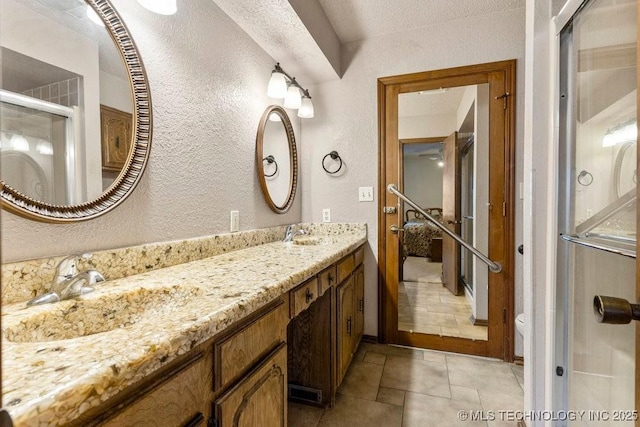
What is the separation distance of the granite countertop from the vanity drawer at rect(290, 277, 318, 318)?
0.23 ft

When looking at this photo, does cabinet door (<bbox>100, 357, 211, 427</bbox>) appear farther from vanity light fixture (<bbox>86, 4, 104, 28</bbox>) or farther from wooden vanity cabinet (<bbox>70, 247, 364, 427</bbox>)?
vanity light fixture (<bbox>86, 4, 104, 28</bbox>)

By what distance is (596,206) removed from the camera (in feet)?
3.51

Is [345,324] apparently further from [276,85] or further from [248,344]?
[276,85]

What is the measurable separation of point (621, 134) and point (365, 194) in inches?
60.1

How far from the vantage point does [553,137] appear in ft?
3.90

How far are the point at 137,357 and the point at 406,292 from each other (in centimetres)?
251

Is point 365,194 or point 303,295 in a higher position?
point 365,194

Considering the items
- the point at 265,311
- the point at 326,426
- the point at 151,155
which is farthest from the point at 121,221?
the point at 326,426

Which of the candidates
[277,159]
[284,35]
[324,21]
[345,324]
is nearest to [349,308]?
[345,324]

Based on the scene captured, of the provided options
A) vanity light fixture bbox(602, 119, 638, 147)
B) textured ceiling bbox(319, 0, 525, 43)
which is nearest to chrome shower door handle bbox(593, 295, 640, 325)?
vanity light fixture bbox(602, 119, 638, 147)

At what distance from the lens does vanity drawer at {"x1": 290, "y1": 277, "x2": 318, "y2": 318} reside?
1123 mm

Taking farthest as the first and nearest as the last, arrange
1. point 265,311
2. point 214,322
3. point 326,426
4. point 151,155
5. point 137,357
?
point 326,426 → point 151,155 → point 265,311 → point 214,322 → point 137,357

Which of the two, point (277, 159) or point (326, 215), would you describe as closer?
point (277, 159)

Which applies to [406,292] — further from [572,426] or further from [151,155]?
[151,155]
